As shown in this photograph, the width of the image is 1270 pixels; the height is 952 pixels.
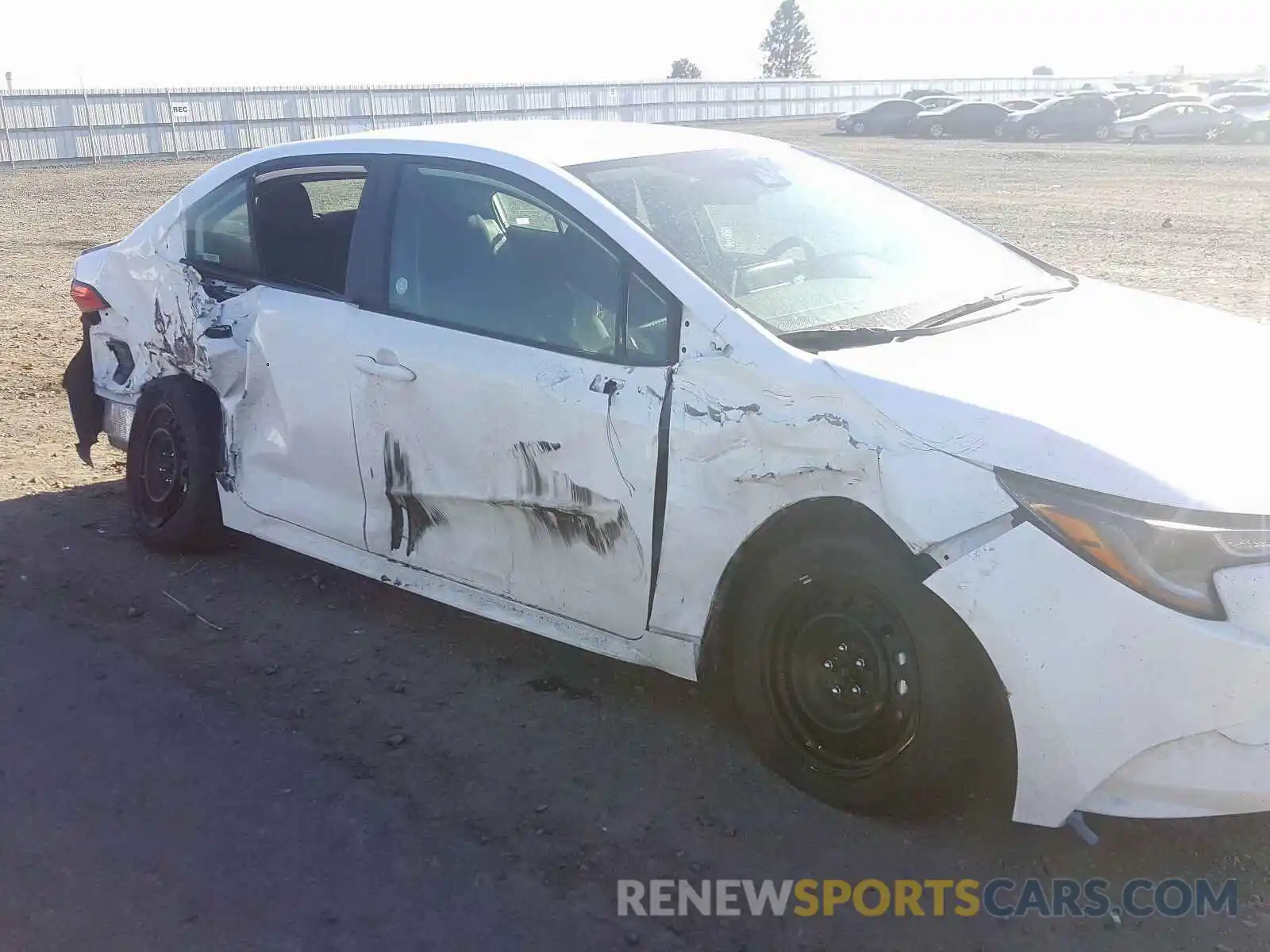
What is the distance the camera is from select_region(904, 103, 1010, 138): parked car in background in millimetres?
40812

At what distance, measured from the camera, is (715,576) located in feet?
11.5

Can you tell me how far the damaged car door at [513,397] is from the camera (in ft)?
11.9

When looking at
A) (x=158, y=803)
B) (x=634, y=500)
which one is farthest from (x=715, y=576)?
(x=158, y=803)

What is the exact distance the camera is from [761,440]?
131 inches

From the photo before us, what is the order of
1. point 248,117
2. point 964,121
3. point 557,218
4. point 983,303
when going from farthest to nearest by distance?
point 964,121 < point 248,117 < point 557,218 < point 983,303

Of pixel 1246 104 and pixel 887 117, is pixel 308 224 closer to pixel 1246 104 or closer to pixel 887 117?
pixel 1246 104

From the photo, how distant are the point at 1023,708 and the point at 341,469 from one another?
2480 millimetres

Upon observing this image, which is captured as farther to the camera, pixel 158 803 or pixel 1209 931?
pixel 158 803

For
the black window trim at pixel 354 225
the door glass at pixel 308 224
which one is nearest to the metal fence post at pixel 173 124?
the black window trim at pixel 354 225

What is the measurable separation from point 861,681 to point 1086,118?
3853 cm

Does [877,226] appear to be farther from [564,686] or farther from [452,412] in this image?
[564,686]

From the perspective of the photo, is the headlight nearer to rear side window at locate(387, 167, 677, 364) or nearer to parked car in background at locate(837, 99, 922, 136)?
rear side window at locate(387, 167, 677, 364)

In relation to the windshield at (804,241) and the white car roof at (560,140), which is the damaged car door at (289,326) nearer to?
the white car roof at (560,140)

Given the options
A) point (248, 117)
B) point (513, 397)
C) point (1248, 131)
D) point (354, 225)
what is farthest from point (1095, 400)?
point (248, 117)
